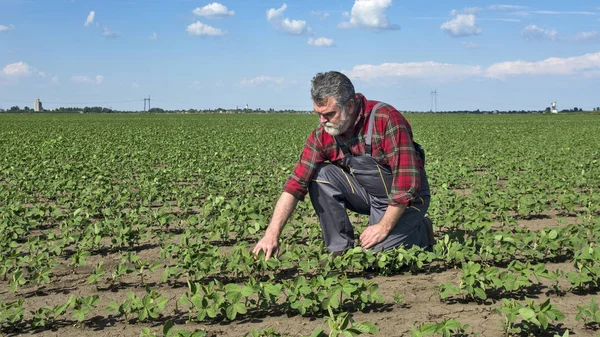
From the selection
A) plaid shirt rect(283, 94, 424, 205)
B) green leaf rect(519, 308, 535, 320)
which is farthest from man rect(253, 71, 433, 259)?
green leaf rect(519, 308, 535, 320)

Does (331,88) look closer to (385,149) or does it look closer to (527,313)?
(385,149)

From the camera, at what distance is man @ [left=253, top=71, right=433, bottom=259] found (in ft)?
13.6

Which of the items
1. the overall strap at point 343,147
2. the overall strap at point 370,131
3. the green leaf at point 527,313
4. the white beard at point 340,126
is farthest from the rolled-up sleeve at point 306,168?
the green leaf at point 527,313

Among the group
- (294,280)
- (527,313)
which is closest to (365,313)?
(294,280)

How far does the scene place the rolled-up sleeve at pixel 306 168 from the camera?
4500 millimetres

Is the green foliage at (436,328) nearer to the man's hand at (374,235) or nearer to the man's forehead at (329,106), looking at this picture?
the man's hand at (374,235)

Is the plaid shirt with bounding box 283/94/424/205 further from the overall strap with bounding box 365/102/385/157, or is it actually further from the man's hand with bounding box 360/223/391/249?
the man's hand with bounding box 360/223/391/249

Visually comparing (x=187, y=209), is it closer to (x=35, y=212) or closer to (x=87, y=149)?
(x=35, y=212)

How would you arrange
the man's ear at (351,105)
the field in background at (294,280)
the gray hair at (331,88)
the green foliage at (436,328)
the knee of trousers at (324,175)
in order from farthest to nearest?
1. the knee of trousers at (324,175)
2. the man's ear at (351,105)
3. the gray hair at (331,88)
4. the field in background at (294,280)
5. the green foliage at (436,328)

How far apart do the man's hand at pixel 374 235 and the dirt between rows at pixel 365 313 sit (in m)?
0.29

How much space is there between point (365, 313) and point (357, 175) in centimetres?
128

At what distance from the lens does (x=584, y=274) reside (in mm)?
3867

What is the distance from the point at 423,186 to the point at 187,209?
3.38 m

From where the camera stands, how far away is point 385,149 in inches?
169
